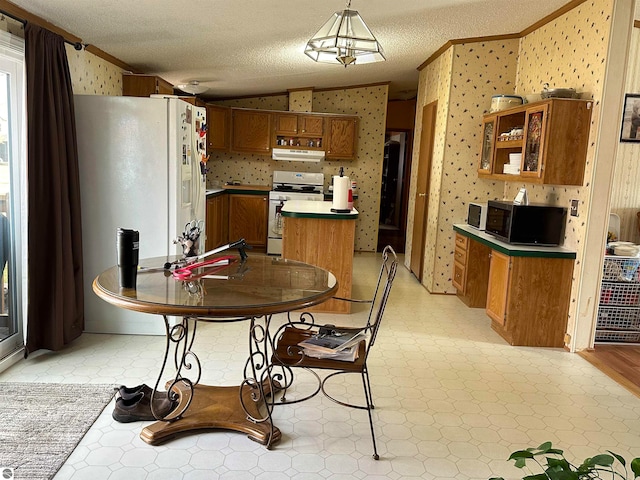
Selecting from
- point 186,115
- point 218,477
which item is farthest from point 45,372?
point 186,115

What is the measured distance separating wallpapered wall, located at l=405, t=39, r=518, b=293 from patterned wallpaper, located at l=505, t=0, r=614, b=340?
497mm

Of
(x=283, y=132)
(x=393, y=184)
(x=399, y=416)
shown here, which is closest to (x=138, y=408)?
(x=399, y=416)

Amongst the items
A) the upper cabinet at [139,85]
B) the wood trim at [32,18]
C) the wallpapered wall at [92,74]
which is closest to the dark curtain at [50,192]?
the wood trim at [32,18]

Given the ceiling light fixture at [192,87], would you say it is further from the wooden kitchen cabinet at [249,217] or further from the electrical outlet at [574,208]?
the electrical outlet at [574,208]

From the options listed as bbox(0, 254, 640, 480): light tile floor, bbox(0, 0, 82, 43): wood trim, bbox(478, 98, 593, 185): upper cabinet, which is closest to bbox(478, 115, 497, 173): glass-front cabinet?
bbox(478, 98, 593, 185): upper cabinet

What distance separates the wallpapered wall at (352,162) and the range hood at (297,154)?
0.36 meters

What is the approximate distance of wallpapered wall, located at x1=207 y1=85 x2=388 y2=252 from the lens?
8047 millimetres

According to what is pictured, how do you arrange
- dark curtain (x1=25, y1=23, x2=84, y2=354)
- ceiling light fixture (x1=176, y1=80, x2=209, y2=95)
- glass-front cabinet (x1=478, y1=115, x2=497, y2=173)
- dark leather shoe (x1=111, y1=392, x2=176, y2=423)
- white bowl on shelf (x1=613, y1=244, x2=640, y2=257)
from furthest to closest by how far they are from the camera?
ceiling light fixture (x1=176, y1=80, x2=209, y2=95) → glass-front cabinet (x1=478, y1=115, x2=497, y2=173) → white bowl on shelf (x1=613, y1=244, x2=640, y2=257) → dark curtain (x1=25, y1=23, x2=84, y2=354) → dark leather shoe (x1=111, y1=392, x2=176, y2=423)

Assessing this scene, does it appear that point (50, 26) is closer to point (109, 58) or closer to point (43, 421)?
point (109, 58)

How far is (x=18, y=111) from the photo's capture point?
11.0 ft

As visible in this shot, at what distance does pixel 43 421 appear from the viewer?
263cm

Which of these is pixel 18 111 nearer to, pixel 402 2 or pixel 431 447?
pixel 402 2

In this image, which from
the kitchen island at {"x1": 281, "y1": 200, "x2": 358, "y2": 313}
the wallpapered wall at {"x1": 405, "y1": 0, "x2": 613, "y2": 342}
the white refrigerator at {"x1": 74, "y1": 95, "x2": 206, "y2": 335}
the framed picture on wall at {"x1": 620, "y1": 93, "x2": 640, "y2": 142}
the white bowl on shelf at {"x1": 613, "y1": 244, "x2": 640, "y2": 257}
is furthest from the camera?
the kitchen island at {"x1": 281, "y1": 200, "x2": 358, "y2": 313}

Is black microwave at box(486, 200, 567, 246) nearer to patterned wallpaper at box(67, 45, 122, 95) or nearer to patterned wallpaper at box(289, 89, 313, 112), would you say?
patterned wallpaper at box(67, 45, 122, 95)
